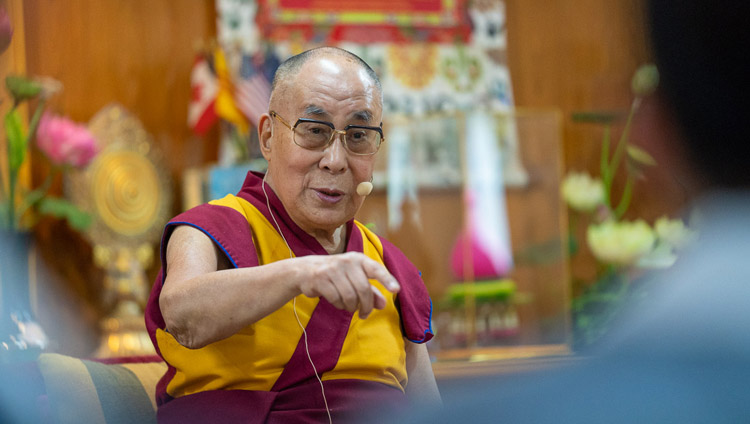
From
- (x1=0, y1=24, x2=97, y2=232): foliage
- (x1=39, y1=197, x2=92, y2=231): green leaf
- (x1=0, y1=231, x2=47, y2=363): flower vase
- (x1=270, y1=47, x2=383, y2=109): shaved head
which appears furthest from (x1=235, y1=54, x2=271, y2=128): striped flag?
(x1=270, y1=47, x2=383, y2=109): shaved head

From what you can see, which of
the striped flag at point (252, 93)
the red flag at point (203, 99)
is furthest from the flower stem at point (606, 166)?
the red flag at point (203, 99)

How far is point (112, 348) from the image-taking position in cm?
294

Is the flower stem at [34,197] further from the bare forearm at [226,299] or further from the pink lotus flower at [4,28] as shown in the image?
the bare forearm at [226,299]

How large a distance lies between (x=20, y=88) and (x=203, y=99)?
2.90 ft

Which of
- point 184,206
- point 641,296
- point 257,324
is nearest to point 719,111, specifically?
point 257,324

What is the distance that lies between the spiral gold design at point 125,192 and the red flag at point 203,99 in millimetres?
272

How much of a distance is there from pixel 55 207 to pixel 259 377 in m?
1.77

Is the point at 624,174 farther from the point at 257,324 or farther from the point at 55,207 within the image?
the point at 257,324

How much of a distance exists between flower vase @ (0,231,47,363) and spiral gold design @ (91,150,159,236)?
35 cm

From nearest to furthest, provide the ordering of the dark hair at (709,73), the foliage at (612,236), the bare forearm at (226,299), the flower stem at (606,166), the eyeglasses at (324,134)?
the dark hair at (709,73) → the bare forearm at (226,299) → the eyeglasses at (324,134) → the foliage at (612,236) → the flower stem at (606,166)

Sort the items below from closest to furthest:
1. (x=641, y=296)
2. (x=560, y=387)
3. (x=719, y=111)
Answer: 1. (x=719, y=111)
2. (x=560, y=387)
3. (x=641, y=296)

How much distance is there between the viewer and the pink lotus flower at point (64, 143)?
2.85 meters

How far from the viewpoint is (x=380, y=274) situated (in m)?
1.01

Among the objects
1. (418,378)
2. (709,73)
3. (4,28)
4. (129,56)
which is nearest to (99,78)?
(129,56)
